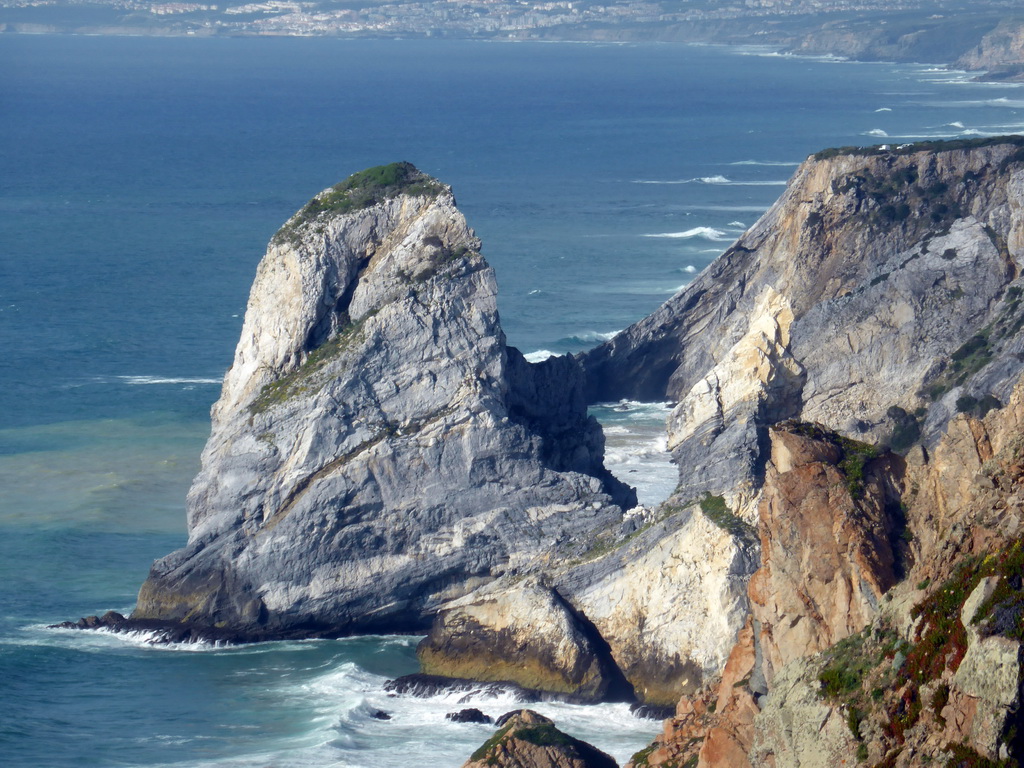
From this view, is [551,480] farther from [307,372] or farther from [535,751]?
[535,751]

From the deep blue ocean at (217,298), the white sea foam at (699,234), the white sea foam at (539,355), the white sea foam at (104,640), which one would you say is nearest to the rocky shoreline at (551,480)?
the white sea foam at (104,640)

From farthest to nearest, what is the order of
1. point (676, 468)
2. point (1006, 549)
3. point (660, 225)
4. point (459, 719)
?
point (660, 225) < point (676, 468) < point (459, 719) < point (1006, 549)

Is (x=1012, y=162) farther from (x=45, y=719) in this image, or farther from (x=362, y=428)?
(x=45, y=719)

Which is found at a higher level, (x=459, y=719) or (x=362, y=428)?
(x=362, y=428)

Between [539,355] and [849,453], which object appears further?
[539,355]

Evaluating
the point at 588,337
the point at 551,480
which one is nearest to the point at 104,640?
the point at 551,480

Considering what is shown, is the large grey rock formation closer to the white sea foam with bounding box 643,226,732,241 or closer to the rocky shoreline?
the rocky shoreline

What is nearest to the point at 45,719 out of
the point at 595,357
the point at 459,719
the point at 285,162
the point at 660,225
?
the point at 459,719
